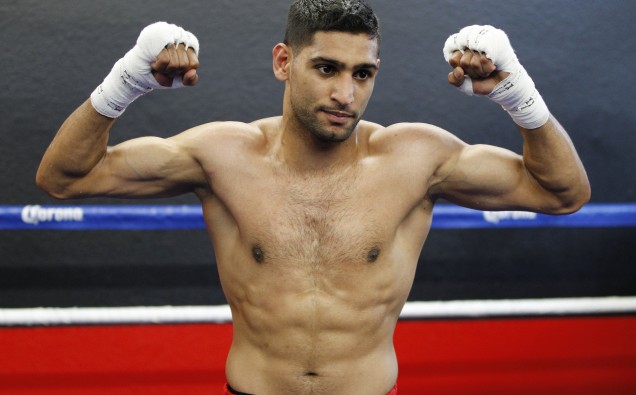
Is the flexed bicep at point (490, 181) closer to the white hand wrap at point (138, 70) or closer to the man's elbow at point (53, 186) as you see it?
the white hand wrap at point (138, 70)

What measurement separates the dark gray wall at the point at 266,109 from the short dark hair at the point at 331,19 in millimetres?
1457

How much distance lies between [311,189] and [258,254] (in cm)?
16

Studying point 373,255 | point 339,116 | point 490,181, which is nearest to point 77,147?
point 339,116

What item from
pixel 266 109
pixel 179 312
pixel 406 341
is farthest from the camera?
pixel 266 109

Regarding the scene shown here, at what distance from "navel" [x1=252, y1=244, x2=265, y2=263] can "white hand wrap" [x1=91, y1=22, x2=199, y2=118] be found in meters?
0.34

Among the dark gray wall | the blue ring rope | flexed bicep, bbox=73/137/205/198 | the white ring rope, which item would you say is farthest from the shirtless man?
the dark gray wall

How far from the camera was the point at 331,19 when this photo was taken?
138 cm

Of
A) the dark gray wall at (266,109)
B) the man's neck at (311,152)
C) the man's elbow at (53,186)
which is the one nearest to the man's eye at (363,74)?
the man's neck at (311,152)

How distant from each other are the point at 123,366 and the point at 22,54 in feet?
4.04

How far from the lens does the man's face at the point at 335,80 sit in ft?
4.51

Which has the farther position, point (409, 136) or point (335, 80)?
point (409, 136)

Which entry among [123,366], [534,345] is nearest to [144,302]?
[123,366]

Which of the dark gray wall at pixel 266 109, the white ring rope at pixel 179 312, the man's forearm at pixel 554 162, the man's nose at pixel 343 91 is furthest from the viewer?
the dark gray wall at pixel 266 109

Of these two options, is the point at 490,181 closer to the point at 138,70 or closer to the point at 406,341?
the point at 138,70
